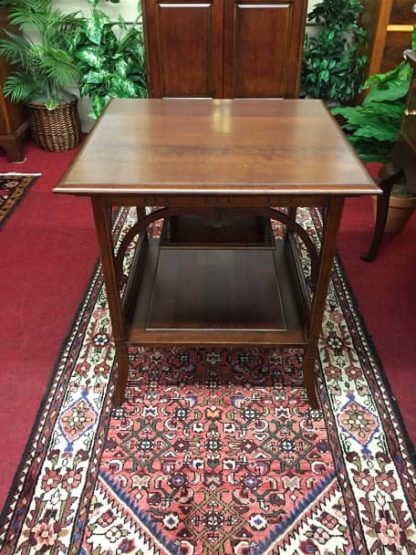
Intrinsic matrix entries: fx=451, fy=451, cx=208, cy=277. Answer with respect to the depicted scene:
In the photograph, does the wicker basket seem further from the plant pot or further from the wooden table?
the plant pot

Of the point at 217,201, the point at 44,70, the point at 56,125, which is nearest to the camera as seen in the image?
the point at 217,201

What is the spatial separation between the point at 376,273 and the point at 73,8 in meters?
2.59

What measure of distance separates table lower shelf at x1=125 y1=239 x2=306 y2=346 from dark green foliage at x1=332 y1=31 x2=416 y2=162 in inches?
30.5

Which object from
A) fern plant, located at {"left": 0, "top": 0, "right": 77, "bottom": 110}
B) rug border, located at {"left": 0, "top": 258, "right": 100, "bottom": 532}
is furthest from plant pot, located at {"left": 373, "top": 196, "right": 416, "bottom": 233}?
fern plant, located at {"left": 0, "top": 0, "right": 77, "bottom": 110}

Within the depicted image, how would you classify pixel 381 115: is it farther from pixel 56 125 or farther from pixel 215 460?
pixel 56 125

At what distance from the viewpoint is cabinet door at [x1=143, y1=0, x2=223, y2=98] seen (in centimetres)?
218

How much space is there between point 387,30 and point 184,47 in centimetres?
126

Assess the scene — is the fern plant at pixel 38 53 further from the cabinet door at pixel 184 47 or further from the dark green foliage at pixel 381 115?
the dark green foliage at pixel 381 115

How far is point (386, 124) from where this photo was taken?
81.7 inches

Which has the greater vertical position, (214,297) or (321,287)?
(321,287)

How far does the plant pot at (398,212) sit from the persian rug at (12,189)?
6.24 ft

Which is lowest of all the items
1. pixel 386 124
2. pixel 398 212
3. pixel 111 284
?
pixel 398 212

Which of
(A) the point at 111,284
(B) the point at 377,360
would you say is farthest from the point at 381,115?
(A) the point at 111,284

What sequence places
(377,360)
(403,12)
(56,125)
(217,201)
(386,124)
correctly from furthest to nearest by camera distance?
(56,125) → (403,12) → (386,124) → (377,360) → (217,201)
